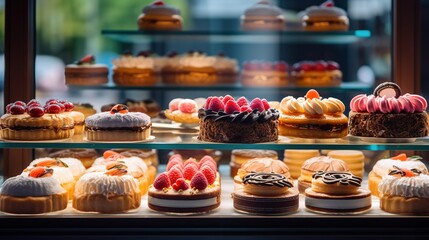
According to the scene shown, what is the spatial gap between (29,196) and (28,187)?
0.18ft

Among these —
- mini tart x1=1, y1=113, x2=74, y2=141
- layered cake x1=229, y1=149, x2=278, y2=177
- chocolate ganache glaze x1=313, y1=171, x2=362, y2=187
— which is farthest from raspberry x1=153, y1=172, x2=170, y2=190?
layered cake x1=229, y1=149, x2=278, y2=177

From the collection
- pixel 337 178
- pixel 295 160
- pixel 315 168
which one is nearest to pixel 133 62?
pixel 295 160

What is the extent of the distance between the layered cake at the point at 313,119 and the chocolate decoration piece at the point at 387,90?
234mm

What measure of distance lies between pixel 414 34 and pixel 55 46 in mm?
2880

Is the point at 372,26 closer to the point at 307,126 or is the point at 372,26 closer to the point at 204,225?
the point at 307,126

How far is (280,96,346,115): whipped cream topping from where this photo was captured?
146 inches

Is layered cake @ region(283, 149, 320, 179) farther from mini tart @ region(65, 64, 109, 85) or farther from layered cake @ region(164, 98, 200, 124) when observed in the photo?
mini tart @ region(65, 64, 109, 85)

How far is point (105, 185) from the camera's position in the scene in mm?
3594

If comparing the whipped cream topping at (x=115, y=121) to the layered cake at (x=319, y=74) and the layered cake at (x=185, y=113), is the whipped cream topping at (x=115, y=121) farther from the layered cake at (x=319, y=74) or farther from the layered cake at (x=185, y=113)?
the layered cake at (x=319, y=74)

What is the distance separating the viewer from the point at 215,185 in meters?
3.76

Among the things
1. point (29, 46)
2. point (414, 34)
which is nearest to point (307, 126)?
point (414, 34)

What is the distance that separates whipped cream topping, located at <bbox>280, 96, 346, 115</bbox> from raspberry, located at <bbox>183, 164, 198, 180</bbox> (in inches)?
26.6

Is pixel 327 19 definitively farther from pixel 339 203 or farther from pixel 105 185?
pixel 105 185

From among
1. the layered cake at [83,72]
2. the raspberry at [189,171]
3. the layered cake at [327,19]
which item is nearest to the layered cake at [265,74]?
the layered cake at [327,19]
